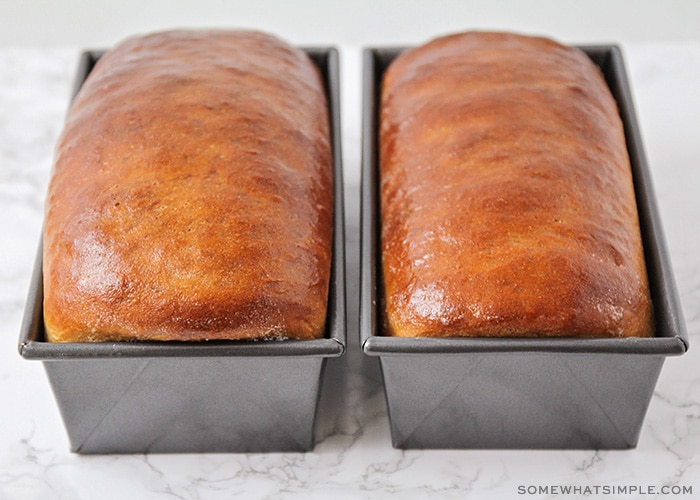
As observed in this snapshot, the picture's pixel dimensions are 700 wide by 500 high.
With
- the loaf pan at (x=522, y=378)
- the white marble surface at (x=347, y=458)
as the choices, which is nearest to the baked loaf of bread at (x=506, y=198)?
the loaf pan at (x=522, y=378)

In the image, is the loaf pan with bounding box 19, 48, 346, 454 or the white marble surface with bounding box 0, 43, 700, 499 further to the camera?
the white marble surface with bounding box 0, 43, 700, 499

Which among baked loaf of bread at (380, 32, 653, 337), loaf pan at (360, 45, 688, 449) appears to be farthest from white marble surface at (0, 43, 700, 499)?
baked loaf of bread at (380, 32, 653, 337)

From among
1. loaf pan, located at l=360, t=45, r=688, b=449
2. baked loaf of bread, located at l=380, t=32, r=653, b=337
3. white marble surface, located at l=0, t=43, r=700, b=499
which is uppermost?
baked loaf of bread, located at l=380, t=32, r=653, b=337

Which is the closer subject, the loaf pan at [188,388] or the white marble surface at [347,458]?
the loaf pan at [188,388]

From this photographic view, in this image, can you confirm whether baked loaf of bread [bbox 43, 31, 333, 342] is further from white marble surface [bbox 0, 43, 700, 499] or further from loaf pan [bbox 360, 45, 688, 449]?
white marble surface [bbox 0, 43, 700, 499]

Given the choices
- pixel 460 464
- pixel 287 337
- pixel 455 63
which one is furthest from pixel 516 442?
pixel 455 63

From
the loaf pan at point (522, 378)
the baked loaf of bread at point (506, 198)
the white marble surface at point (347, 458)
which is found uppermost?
the baked loaf of bread at point (506, 198)

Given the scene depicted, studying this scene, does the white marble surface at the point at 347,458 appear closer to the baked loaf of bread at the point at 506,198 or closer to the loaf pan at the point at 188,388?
the loaf pan at the point at 188,388
